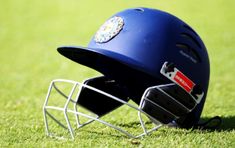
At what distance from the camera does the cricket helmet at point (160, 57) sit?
14.5 feet

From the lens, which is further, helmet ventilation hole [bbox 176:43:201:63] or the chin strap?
the chin strap

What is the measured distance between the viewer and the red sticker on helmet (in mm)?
4527

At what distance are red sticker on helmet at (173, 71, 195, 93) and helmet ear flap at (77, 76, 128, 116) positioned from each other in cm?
79

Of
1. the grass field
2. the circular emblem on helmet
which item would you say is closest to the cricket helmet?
the circular emblem on helmet

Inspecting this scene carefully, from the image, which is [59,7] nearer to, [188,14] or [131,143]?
[188,14]

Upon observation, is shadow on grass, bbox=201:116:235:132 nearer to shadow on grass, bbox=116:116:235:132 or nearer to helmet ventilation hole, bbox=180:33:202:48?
shadow on grass, bbox=116:116:235:132

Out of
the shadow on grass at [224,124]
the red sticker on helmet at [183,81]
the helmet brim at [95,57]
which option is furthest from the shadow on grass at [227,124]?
the helmet brim at [95,57]

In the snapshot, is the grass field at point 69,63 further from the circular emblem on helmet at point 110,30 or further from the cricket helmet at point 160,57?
the circular emblem on helmet at point 110,30

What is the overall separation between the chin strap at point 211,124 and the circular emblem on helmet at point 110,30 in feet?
3.58

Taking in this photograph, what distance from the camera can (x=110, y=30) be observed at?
458 cm

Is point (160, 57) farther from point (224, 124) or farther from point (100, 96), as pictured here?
point (224, 124)

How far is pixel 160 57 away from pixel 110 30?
0.45 meters

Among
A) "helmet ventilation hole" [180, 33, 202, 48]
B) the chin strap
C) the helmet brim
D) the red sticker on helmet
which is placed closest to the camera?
the helmet brim

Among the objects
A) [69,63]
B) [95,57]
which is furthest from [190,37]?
[69,63]
